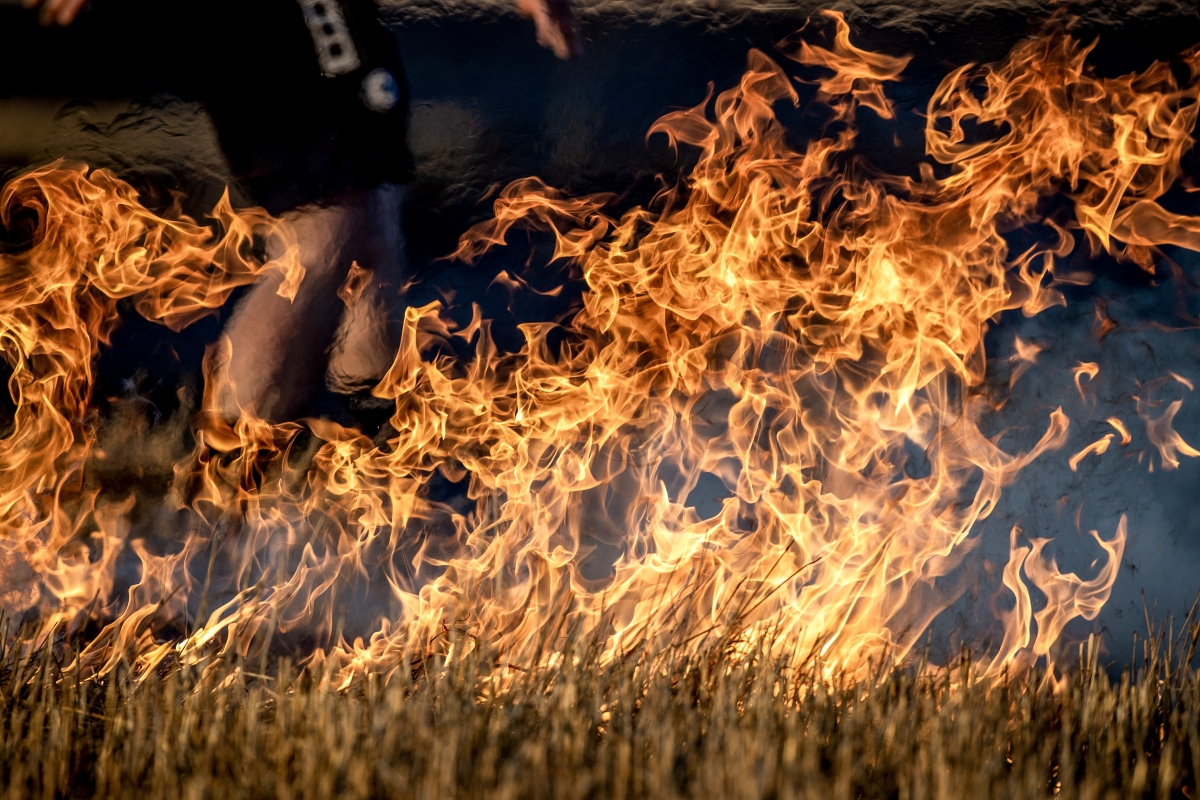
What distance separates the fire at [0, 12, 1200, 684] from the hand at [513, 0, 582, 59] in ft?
1.42

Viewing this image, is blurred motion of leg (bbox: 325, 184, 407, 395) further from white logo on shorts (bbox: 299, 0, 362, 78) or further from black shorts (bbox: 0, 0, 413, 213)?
white logo on shorts (bbox: 299, 0, 362, 78)

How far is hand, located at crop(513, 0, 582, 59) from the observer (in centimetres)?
306

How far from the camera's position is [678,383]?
295 centimetres

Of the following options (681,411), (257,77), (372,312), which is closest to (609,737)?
(681,411)

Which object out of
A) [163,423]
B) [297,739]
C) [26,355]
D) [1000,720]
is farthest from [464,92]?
[1000,720]

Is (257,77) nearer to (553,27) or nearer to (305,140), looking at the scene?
(305,140)

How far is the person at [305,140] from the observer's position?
2959 mm

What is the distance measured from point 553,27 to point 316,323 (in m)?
1.26

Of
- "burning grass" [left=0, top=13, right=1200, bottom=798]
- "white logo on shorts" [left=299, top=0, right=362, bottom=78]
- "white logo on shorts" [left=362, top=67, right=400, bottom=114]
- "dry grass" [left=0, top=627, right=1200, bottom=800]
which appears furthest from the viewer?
"white logo on shorts" [left=362, top=67, right=400, bottom=114]

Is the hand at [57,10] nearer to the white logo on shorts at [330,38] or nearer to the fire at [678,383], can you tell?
the fire at [678,383]

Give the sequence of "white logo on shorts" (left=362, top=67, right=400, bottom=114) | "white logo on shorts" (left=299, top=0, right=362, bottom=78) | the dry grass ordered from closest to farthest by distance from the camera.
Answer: the dry grass, "white logo on shorts" (left=299, top=0, right=362, bottom=78), "white logo on shorts" (left=362, top=67, right=400, bottom=114)

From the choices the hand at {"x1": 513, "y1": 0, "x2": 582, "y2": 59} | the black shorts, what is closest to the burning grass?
the black shorts

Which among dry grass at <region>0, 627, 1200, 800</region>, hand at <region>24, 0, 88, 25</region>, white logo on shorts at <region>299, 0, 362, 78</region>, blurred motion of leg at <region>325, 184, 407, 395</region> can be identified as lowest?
dry grass at <region>0, 627, 1200, 800</region>

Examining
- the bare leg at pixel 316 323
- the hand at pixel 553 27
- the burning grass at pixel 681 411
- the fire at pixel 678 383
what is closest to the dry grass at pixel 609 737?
the burning grass at pixel 681 411
